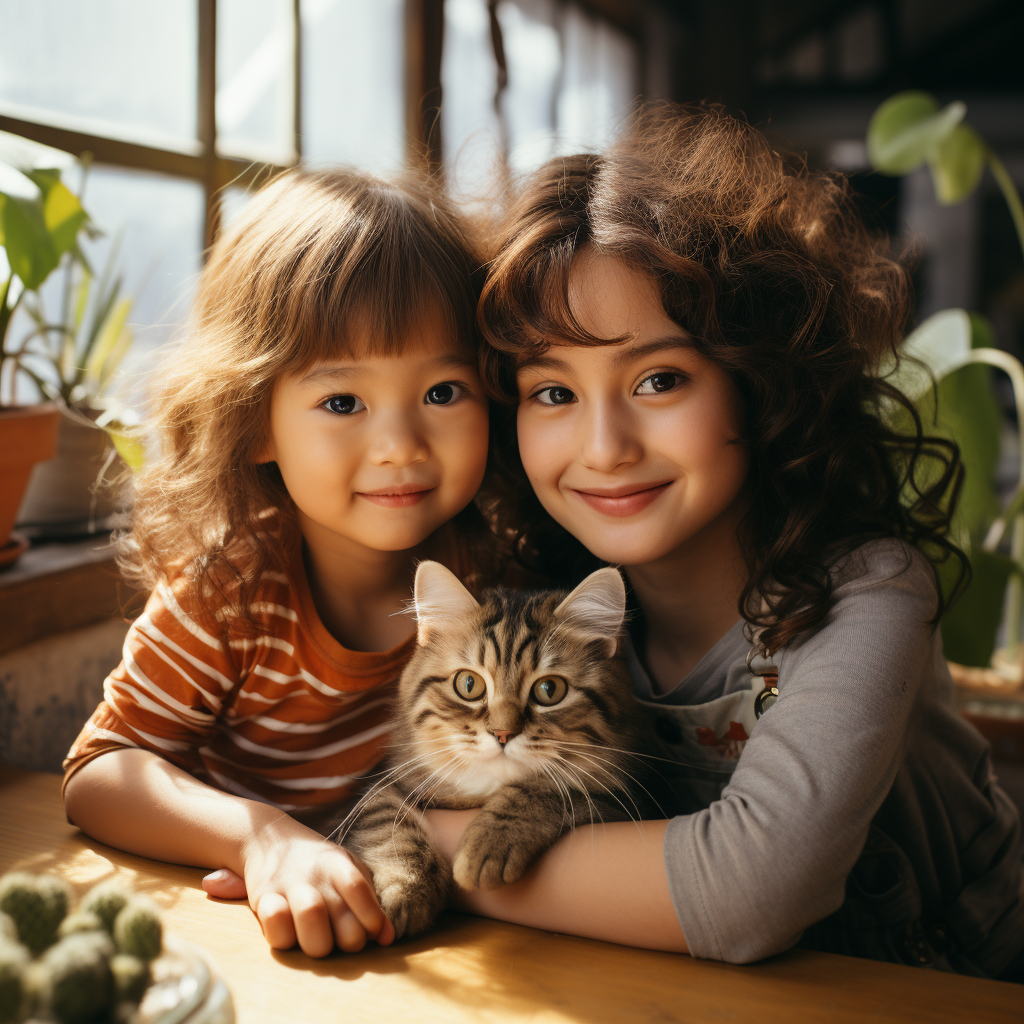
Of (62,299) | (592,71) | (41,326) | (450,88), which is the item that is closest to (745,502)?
(41,326)

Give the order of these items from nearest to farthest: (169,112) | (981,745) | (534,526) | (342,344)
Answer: (342,344)
(981,745)
(534,526)
(169,112)

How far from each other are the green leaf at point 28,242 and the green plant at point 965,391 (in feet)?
3.87

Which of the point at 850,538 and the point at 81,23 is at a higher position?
the point at 81,23

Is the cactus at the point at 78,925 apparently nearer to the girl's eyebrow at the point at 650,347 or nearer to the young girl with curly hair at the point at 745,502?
the young girl with curly hair at the point at 745,502

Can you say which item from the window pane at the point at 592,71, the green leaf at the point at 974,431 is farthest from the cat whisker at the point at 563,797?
the window pane at the point at 592,71

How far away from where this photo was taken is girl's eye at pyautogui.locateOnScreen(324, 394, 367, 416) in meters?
1.10

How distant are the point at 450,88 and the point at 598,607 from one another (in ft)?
8.11

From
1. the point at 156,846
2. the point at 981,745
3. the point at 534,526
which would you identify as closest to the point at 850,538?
the point at 981,745

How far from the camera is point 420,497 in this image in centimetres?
114

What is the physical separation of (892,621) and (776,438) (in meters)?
0.27

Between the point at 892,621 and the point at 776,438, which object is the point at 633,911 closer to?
the point at 892,621

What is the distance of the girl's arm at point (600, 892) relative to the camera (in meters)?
0.82

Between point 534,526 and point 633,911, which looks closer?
point 633,911

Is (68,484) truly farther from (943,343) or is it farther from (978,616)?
(943,343)
